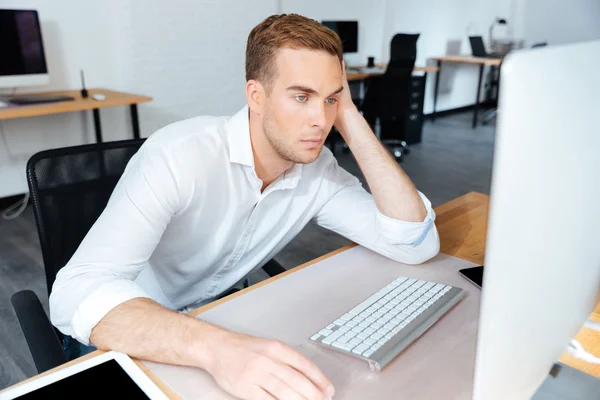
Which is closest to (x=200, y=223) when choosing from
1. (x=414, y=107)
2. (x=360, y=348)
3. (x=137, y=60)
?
(x=360, y=348)

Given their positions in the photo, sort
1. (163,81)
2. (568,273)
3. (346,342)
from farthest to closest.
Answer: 1. (163,81)
2. (346,342)
3. (568,273)

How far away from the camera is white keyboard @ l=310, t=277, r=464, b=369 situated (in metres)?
0.77

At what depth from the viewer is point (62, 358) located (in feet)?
2.82

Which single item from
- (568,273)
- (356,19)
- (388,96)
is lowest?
(388,96)

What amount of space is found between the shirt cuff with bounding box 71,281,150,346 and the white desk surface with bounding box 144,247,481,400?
128 mm

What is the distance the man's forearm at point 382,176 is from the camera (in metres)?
1.18

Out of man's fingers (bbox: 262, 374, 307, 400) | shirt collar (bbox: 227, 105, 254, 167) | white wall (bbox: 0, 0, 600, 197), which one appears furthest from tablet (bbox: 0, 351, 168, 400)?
white wall (bbox: 0, 0, 600, 197)

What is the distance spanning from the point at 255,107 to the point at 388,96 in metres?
3.44

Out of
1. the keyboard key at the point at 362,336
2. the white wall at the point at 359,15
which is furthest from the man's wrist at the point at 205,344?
the white wall at the point at 359,15

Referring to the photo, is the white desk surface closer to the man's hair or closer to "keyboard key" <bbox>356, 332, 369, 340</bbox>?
"keyboard key" <bbox>356, 332, 369, 340</bbox>

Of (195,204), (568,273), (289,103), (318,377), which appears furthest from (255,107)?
(568,273)

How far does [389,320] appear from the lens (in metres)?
0.84

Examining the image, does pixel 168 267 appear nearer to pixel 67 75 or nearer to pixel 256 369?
pixel 256 369

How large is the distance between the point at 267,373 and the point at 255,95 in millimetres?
678
